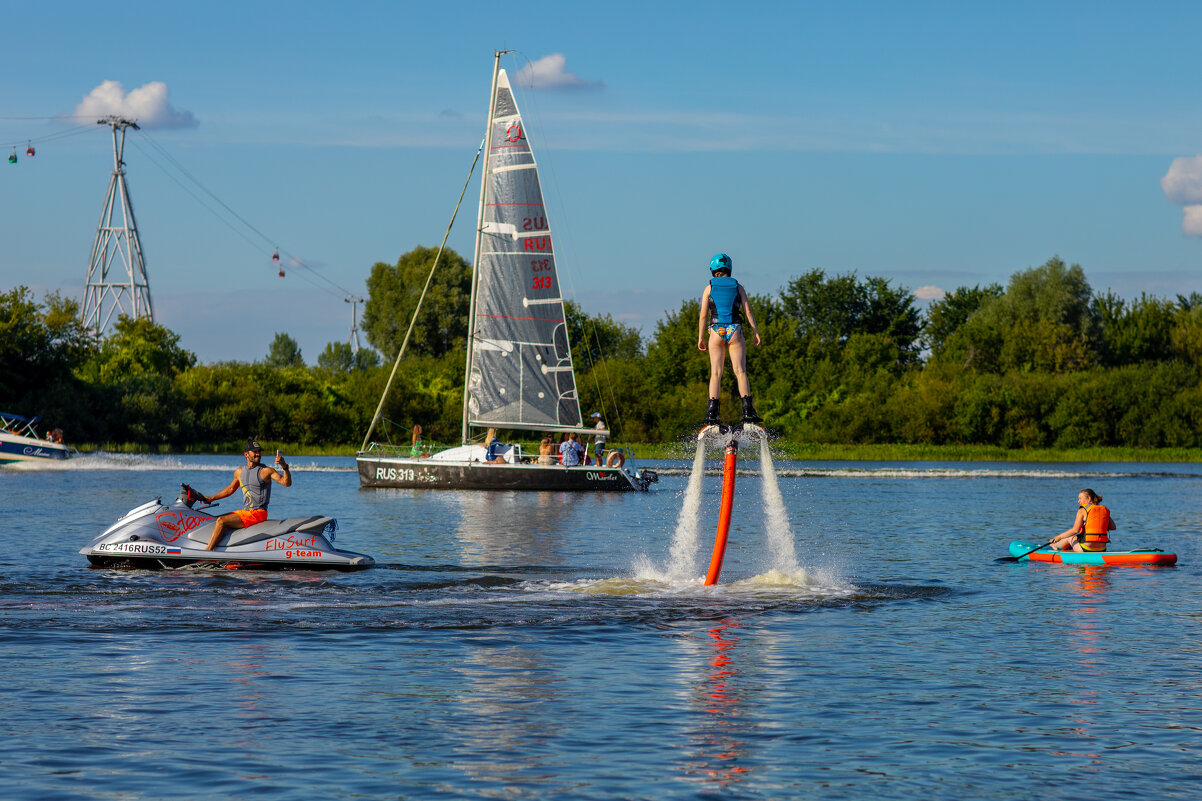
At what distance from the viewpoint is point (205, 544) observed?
23.4 meters

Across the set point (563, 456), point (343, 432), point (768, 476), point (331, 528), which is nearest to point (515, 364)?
point (563, 456)

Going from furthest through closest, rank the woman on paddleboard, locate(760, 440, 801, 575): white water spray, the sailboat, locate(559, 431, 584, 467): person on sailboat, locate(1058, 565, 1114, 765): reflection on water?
the sailboat < locate(559, 431, 584, 467): person on sailboat < the woman on paddleboard < locate(760, 440, 801, 575): white water spray < locate(1058, 565, 1114, 765): reflection on water

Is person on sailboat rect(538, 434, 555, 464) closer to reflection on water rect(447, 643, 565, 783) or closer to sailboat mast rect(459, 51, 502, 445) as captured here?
sailboat mast rect(459, 51, 502, 445)

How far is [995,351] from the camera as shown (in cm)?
10606

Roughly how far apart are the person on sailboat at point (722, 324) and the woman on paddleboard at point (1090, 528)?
13.7 meters

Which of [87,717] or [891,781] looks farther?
[87,717]

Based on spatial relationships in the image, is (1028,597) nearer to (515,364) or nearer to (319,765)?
(319,765)

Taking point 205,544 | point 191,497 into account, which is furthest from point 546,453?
point 191,497

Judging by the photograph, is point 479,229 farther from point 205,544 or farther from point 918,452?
point 918,452

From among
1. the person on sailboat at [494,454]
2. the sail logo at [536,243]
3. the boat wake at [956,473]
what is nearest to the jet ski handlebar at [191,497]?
the person on sailboat at [494,454]

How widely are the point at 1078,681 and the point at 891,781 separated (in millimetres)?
5299

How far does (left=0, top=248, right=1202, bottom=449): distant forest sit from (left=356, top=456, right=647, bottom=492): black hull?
103ft

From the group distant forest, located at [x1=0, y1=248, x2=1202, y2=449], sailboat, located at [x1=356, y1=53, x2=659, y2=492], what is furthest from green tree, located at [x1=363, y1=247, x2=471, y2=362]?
sailboat, located at [x1=356, y1=53, x2=659, y2=492]

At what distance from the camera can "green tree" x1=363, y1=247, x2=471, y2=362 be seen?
119 metres
